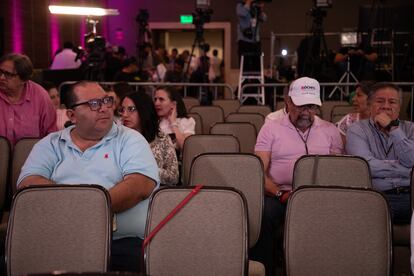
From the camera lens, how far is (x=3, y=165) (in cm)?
377

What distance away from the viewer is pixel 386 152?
12.8 feet

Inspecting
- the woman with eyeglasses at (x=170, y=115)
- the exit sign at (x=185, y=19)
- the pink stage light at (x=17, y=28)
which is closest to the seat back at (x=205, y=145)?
the woman with eyeglasses at (x=170, y=115)

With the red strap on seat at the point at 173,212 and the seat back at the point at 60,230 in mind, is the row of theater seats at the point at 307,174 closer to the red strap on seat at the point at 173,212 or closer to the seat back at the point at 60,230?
the red strap on seat at the point at 173,212

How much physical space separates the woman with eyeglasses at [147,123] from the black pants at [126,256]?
Result: 91 centimetres

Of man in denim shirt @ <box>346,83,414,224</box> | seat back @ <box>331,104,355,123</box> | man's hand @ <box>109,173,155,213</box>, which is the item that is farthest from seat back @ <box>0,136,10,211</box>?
seat back @ <box>331,104,355,123</box>

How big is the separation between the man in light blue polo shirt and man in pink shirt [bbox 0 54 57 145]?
1.42 meters

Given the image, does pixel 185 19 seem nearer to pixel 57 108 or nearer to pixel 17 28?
pixel 17 28

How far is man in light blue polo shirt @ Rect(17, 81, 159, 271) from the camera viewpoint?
281 centimetres

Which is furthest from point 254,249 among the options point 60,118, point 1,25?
point 1,25

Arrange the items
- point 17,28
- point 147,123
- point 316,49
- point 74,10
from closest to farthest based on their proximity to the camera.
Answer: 1. point 147,123
2. point 74,10
3. point 316,49
4. point 17,28

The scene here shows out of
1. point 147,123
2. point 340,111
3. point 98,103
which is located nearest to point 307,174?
point 147,123

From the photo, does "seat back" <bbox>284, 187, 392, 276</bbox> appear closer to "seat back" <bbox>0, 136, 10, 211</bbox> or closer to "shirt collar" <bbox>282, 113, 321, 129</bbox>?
"shirt collar" <bbox>282, 113, 321, 129</bbox>

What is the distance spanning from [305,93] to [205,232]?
68.2 inches

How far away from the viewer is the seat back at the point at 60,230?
2500 millimetres
